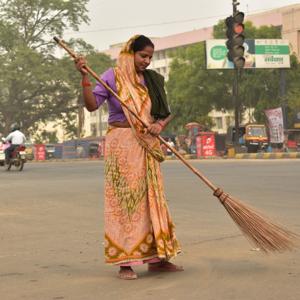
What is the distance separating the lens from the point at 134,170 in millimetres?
5062

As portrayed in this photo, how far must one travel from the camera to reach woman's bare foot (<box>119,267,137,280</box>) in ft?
16.1

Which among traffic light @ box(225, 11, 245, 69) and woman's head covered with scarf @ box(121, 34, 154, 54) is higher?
traffic light @ box(225, 11, 245, 69)

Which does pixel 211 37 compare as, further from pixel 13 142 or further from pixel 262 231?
pixel 262 231

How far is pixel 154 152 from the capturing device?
5.11m

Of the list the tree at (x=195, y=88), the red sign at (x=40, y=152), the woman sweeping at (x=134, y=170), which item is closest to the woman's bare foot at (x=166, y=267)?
the woman sweeping at (x=134, y=170)

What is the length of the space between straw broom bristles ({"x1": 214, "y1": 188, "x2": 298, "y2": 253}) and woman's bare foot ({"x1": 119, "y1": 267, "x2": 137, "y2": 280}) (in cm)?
82

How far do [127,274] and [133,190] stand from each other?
56 centimetres

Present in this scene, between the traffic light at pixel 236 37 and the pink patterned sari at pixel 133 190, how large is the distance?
17352 mm

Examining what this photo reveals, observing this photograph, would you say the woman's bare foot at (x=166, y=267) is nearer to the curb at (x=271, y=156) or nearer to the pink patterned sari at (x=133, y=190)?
the pink patterned sari at (x=133, y=190)

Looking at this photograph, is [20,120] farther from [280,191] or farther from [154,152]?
[154,152]

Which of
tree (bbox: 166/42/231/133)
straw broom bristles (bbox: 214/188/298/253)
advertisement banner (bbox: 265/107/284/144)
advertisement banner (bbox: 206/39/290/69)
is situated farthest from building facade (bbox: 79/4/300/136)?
straw broom bristles (bbox: 214/188/298/253)

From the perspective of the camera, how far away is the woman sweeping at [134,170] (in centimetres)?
499

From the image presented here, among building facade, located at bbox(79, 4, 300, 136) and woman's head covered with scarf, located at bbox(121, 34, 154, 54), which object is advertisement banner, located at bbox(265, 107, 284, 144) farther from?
woman's head covered with scarf, located at bbox(121, 34, 154, 54)

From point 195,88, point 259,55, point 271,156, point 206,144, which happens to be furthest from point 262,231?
point 195,88
